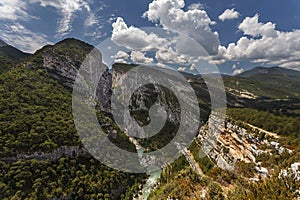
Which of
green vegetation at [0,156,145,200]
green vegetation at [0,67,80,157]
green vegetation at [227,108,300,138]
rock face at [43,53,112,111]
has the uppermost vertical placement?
rock face at [43,53,112,111]

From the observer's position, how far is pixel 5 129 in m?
35.4

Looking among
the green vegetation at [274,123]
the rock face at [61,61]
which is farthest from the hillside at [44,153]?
the green vegetation at [274,123]

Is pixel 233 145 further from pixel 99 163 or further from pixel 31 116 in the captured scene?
pixel 31 116

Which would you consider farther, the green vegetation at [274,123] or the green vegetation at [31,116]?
the green vegetation at [31,116]

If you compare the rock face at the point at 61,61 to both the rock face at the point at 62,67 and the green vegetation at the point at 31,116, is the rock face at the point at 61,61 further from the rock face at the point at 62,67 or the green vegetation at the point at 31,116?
the green vegetation at the point at 31,116

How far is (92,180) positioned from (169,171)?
804 inches

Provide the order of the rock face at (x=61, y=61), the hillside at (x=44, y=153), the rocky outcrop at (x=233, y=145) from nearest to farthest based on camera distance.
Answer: the rocky outcrop at (x=233, y=145)
the hillside at (x=44, y=153)
the rock face at (x=61, y=61)

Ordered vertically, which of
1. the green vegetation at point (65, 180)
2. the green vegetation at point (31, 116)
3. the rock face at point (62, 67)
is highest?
the rock face at point (62, 67)

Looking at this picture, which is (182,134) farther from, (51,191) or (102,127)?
(51,191)

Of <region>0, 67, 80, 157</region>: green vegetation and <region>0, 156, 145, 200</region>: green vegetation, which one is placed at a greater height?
<region>0, 67, 80, 157</region>: green vegetation

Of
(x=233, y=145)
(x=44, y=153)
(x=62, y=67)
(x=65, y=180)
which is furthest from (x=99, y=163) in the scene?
(x=62, y=67)

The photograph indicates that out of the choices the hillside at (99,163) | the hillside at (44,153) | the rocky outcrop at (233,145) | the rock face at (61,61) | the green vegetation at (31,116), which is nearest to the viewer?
the hillside at (99,163)

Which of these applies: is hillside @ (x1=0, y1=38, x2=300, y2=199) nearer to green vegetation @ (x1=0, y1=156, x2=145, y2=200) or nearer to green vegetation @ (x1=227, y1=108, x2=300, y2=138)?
green vegetation @ (x1=0, y1=156, x2=145, y2=200)

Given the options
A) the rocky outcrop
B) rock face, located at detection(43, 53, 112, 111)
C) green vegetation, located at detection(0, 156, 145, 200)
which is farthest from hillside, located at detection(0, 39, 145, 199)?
the rocky outcrop
